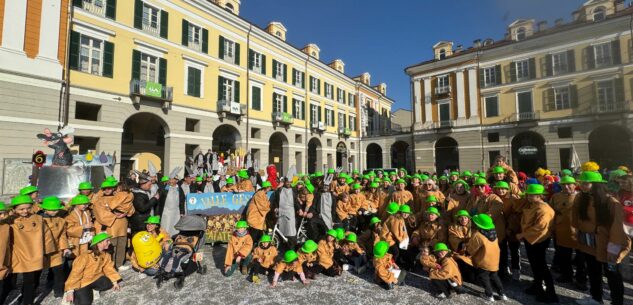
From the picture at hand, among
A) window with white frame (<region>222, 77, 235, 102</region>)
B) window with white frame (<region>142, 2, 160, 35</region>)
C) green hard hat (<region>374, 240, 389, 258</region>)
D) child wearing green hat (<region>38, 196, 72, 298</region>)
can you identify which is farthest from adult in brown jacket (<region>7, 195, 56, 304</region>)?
window with white frame (<region>222, 77, 235, 102</region>)

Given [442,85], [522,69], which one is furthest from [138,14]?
[522,69]

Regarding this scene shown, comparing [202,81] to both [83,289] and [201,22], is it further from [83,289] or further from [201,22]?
[83,289]

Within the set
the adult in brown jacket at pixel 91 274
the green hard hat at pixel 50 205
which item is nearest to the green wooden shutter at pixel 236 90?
the green hard hat at pixel 50 205

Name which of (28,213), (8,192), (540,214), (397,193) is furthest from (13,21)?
(540,214)

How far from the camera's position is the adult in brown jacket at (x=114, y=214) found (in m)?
4.81

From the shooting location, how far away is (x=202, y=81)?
62.7ft

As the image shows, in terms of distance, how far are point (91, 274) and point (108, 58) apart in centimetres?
1509

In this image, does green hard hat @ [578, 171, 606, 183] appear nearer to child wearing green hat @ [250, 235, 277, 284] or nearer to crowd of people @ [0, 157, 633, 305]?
crowd of people @ [0, 157, 633, 305]

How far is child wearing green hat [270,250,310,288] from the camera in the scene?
4.64 meters

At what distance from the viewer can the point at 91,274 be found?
12.8 feet

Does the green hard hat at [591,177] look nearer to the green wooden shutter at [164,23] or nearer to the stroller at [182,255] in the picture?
the stroller at [182,255]

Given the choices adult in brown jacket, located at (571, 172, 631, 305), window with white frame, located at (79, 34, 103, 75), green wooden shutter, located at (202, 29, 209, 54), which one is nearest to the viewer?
adult in brown jacket, located at (571, 172, 631, 305)

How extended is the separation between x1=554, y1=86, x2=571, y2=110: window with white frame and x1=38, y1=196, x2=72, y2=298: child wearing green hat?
1153 inches

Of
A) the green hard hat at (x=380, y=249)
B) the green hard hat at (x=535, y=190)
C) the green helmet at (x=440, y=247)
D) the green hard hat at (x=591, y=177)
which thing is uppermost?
the green hard hat at (x=591, y=177)
